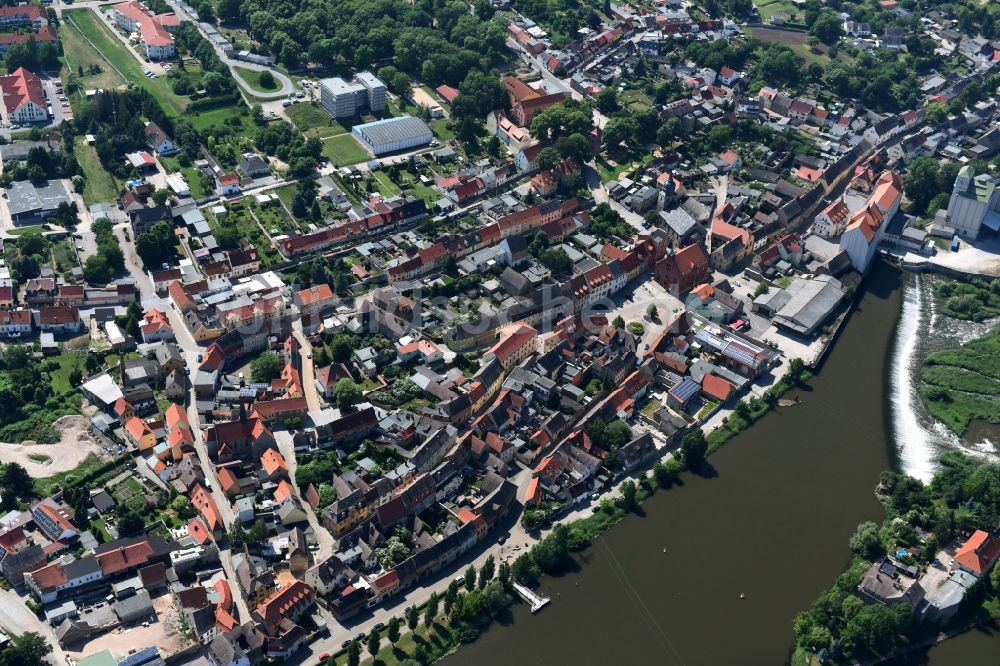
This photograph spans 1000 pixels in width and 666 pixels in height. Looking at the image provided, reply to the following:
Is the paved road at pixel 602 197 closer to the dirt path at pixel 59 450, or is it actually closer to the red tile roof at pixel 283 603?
the red tile roof at pixel 283 603

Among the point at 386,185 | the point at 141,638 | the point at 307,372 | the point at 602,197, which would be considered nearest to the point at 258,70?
the point at 386,185

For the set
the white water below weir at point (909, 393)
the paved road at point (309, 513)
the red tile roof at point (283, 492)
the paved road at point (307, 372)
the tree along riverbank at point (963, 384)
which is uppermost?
the tree along riverbank at point (963, 384)

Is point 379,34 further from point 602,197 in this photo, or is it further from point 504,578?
point 504,578

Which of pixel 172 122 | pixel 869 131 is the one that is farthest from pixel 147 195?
pixel 869 131

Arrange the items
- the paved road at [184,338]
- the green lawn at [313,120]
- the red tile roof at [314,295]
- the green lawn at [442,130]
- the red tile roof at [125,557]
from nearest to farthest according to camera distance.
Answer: the red tile roof at [125,557] < the paved road at [184,338] < the red tile roof at [314,295] < the green lawn at [313,120] < the green lawn at [442,130]

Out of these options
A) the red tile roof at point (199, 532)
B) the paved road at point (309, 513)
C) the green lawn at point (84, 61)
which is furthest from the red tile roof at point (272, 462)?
the green lawn at point (84, 61)

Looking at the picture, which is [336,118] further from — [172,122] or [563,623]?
[563,623]
